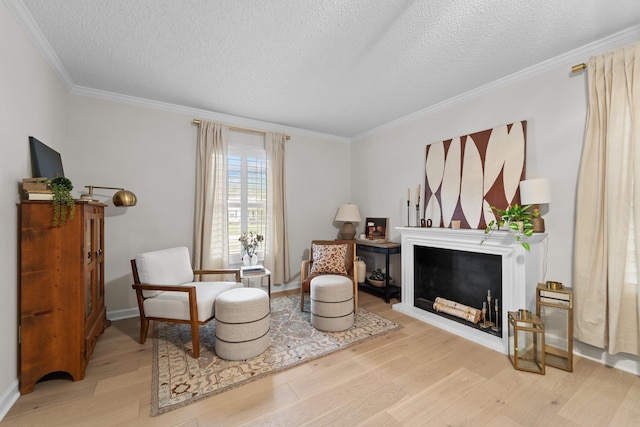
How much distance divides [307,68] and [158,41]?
4.12 feet

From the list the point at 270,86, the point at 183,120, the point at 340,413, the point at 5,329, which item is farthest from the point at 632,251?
the point at 183,120

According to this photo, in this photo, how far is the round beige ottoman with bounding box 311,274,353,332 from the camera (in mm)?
2762

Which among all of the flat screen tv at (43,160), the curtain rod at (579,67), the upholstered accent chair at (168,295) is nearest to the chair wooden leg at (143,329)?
the upholstered accent chair at (168,295)

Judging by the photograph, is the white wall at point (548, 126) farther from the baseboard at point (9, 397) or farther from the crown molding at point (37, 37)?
the baseboard at point (9, 397)

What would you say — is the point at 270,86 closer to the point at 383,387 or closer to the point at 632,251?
the point at 383,387

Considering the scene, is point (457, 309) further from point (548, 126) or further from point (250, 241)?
point (250, 241)

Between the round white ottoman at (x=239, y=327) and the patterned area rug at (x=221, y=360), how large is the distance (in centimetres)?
8

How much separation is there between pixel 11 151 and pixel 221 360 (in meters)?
2.13

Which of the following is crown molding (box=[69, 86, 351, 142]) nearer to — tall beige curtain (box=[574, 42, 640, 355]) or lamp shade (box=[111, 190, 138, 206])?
lamp shade (box=[111, 190, 138, 206])

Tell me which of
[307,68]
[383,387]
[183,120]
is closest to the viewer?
[383,387]

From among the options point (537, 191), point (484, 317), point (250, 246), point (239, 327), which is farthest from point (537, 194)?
point (250, 246)

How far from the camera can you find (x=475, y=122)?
304cm

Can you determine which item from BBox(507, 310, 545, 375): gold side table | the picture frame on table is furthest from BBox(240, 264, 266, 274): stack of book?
BBox(507, 310, 545, 375): gold side table

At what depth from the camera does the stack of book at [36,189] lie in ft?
5.98
